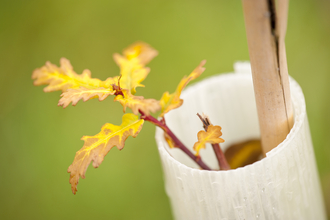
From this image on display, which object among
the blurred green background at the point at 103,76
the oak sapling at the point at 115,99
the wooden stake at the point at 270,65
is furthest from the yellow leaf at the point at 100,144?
the blurred green background at the point at 103,76

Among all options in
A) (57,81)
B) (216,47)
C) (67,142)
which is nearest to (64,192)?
(67,142)

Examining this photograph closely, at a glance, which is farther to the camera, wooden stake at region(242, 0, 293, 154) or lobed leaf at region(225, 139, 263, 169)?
lobed leaf at region(225, 139, 263, 169)

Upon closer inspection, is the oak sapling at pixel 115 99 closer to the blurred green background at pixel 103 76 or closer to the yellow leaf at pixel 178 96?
the yellow leaf at pixel 178 96

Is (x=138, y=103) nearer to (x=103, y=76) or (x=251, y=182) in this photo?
(x=251, y=182)

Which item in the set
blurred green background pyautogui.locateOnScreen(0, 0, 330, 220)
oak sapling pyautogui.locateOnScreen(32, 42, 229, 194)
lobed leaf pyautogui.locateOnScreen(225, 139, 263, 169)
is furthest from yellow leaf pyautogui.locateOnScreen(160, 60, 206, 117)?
A: blurred green background pyautogui.locateOnScreen(0, 0, 330, 220)

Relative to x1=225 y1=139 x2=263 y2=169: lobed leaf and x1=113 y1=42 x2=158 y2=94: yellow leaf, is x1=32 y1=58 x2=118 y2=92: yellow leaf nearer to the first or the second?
x1=113 y1=42 x2=158 y2=94: yellow leaf

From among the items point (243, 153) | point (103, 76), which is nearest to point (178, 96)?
point (243, 153)
